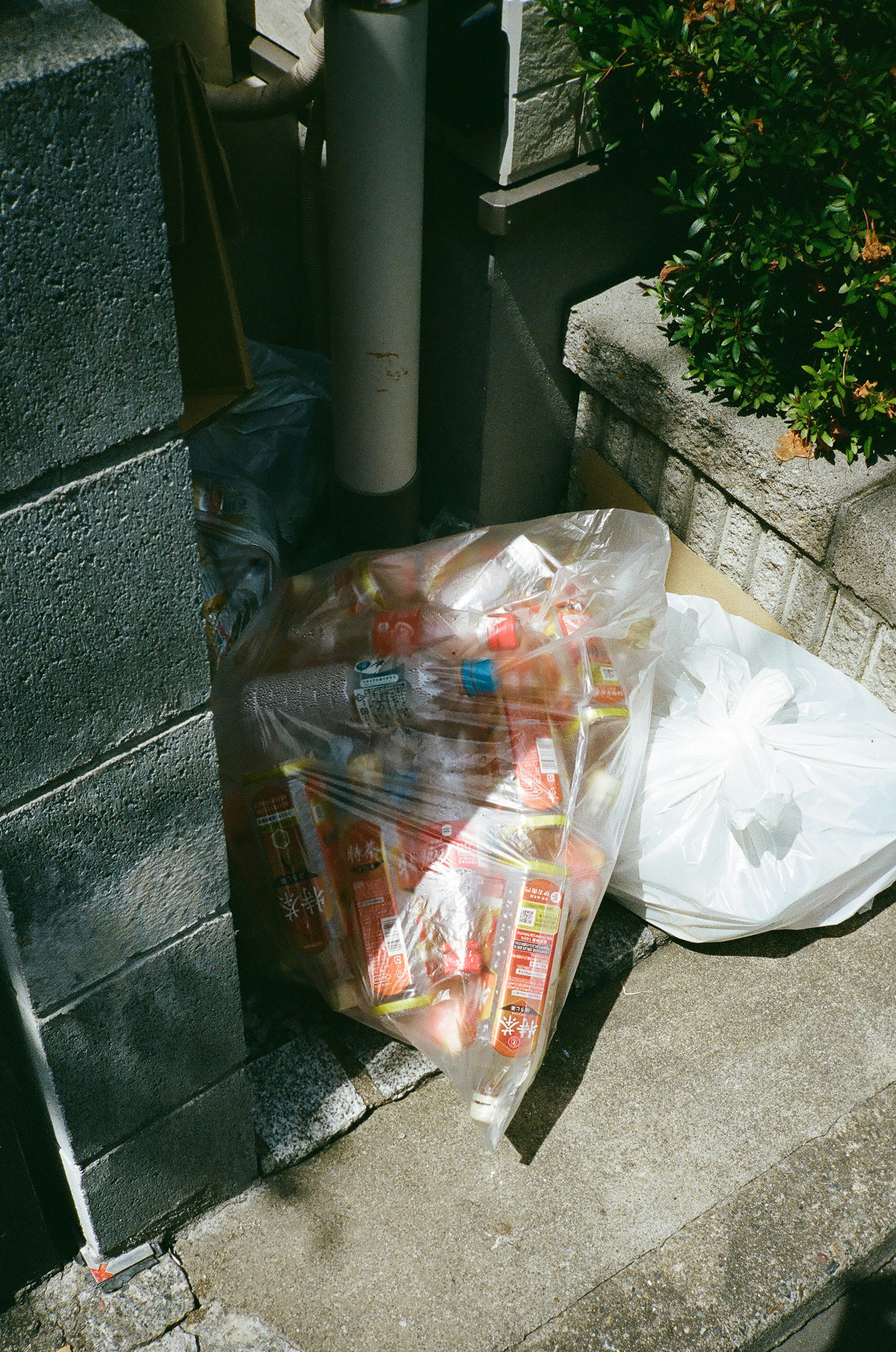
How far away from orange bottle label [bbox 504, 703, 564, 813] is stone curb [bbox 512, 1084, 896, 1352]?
33.9 inches

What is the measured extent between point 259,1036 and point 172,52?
76.0 inches

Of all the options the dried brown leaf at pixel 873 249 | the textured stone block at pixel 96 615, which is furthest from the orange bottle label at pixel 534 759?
the dried brown leaf at pixel 873 249

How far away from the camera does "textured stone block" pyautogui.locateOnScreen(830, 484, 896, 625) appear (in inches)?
96.2

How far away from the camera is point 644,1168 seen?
2.21m

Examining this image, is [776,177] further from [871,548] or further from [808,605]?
[808,605]

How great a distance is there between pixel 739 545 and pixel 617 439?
0.50 metres

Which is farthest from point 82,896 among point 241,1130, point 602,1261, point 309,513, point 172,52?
point 309,513

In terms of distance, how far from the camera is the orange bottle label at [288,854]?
2.17 meters

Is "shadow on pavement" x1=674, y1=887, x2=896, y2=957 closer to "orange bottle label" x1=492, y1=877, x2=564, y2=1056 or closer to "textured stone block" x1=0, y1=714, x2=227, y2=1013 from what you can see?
"orange bottle label" x1=492, y1=877, x2=564, y2=1056

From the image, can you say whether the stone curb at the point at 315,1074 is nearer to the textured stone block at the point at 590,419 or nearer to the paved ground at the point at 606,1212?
the paved ground at the point at 606,1212

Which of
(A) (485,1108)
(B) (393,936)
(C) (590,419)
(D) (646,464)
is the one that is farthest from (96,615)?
(C) (590,419)

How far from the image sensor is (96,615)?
4.26 feet

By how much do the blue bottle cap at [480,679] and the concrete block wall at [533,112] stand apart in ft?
4.01

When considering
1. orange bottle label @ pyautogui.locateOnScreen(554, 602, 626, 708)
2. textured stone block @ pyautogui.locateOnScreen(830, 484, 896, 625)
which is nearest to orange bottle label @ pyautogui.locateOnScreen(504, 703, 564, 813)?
orange bottle label @ pyautogui.locateOnScreen(554, 602, 626, 708)
